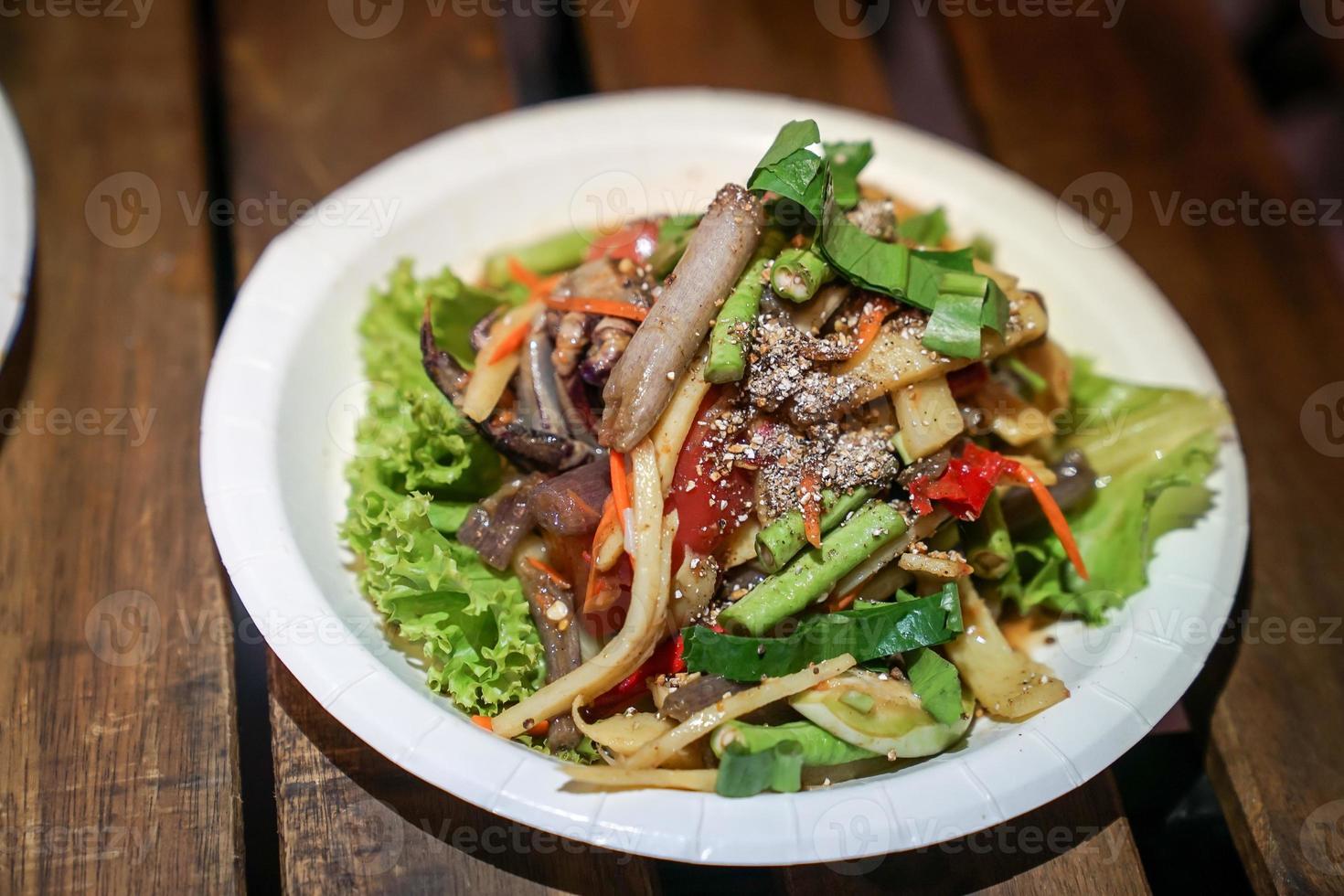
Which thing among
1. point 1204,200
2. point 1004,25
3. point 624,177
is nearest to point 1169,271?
point 1204,200

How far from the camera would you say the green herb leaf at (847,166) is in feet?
7.82

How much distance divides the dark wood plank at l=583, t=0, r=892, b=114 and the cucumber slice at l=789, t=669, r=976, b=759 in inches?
92.5

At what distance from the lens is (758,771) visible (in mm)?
1825

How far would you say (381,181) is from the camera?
2729 millimetres

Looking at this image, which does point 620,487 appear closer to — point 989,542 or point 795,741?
point 795,741

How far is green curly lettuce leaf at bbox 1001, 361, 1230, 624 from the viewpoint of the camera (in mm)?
2371

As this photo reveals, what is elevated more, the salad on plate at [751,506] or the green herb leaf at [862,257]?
the green herb leaf at [862,257]

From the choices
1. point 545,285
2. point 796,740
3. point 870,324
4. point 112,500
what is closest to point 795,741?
point 796,740

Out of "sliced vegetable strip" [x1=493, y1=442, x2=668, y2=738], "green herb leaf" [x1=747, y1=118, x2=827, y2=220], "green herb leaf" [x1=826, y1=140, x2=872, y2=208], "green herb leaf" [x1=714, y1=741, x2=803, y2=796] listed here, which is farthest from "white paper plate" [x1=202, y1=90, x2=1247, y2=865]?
"green herb leaf" [x1=747, y1=118, x2=827, y2=220]

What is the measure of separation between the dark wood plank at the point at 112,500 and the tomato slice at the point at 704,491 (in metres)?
1.12

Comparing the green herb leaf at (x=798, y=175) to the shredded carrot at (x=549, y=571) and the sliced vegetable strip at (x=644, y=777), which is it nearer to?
the shredded carrot at (x=549, y=571)

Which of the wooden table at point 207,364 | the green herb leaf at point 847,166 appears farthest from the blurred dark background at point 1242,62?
the green herb leaf at point 847,166

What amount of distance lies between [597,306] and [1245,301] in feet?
8.03

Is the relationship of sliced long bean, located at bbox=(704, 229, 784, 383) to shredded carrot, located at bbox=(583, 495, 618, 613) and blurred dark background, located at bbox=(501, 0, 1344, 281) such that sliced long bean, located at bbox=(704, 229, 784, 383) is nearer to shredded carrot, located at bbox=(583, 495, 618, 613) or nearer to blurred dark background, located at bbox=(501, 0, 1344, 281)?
shredded carrot, located at bbox=(583, 495, 618, 613)
